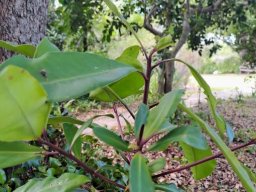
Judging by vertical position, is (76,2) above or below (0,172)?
above

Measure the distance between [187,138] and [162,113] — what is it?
59mm

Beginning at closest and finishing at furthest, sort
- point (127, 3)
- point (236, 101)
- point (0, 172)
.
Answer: point (0, 172), point (127, 3), point (236, 101)

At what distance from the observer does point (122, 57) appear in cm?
66

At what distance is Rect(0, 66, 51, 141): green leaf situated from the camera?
1.33 ft

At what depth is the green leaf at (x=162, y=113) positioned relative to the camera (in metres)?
0.55

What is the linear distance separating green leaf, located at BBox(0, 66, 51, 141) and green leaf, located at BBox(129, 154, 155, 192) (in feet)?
0.50

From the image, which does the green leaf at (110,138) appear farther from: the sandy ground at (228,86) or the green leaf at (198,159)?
the sandy ground at (228,86)

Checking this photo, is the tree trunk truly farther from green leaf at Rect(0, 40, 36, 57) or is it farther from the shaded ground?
green leaf at Rect(0, 40, 36, 57)

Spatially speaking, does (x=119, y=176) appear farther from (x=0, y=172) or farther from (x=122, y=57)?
(x=122, y=57)

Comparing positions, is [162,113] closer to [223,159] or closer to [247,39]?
[223,159]

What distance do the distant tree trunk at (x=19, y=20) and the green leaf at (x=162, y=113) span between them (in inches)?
39.9

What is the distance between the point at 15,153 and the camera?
0.54m

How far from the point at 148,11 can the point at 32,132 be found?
15.3ft

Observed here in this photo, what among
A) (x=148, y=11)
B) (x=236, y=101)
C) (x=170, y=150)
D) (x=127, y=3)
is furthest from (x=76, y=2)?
(x=236, y=101)
